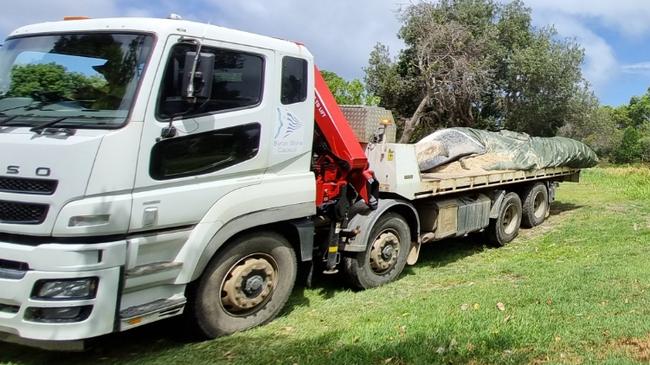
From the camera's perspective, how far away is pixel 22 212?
3.94 m

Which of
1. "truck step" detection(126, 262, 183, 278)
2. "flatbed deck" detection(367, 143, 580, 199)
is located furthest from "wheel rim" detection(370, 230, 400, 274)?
"truck step" detection(126, 262, 183, 278)

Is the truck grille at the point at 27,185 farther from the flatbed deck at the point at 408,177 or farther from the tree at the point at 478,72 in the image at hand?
the tree at the point at 478,72

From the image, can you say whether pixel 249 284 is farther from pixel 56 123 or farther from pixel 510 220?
pixel 510 220

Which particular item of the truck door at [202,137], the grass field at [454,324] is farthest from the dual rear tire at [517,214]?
the truck door at [202,137]

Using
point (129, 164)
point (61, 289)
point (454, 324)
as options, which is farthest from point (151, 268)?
point (454, 324)

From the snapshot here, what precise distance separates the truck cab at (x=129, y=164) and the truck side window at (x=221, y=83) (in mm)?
10

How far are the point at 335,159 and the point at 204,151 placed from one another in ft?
5.95

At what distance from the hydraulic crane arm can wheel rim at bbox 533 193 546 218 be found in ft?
19.4

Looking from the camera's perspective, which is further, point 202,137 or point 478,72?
point 478,72

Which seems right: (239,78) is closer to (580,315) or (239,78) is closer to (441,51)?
(580,315)

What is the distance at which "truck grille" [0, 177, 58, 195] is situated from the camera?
3871mm

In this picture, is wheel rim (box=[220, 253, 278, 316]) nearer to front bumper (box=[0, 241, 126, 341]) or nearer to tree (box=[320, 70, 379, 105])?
front bumper (box=[0, 241, 126, 341])

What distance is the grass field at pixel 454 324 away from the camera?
425 cm

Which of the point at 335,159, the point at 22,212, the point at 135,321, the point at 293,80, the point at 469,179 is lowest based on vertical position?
the point at 135,321
